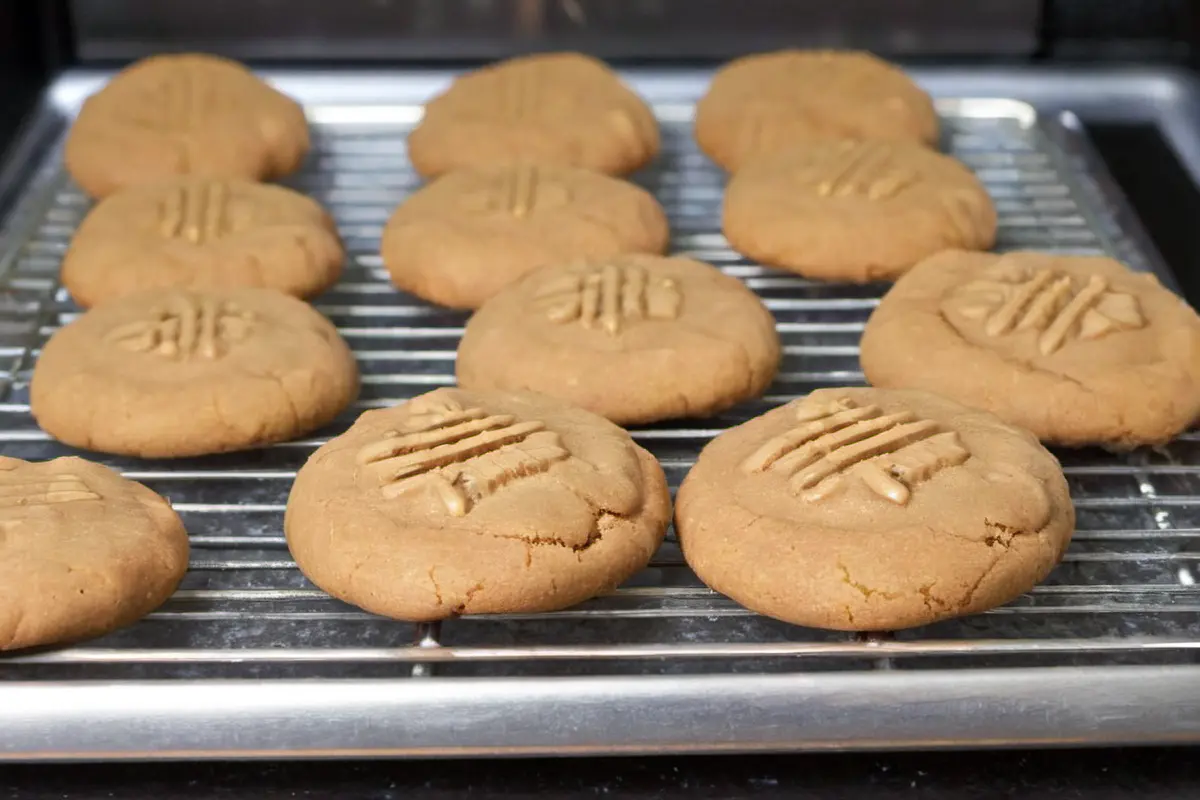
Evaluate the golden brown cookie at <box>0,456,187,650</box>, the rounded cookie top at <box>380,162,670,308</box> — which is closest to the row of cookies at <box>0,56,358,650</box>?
the golden brown cookie at <box>0,456,187,650</box>

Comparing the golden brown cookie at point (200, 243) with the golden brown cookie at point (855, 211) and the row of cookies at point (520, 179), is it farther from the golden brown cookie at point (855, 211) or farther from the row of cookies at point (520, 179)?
the golden brown cookie at point (855, 211)

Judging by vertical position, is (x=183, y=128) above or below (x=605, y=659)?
above

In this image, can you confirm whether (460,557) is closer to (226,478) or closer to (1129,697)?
(226,478)

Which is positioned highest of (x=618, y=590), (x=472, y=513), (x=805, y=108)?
(x=805, y=108)

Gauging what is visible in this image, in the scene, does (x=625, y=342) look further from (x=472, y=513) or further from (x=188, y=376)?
(x=188, y=376)

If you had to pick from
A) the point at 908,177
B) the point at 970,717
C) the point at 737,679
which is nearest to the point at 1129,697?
the point at 970,717

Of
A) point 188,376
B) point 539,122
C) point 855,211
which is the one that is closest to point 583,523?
point 188,376
